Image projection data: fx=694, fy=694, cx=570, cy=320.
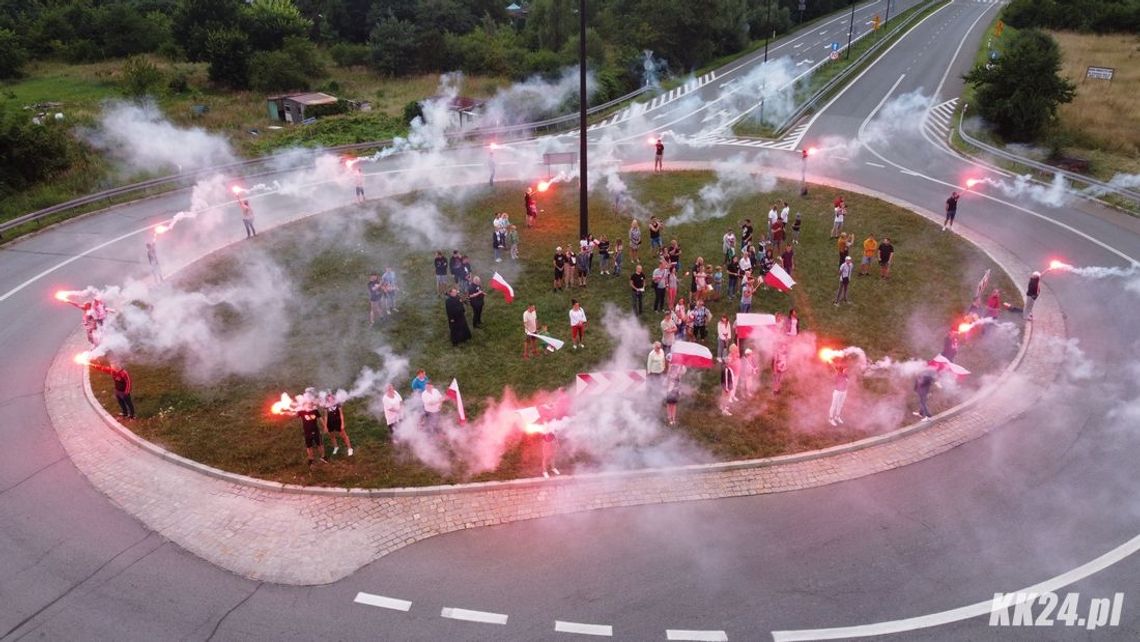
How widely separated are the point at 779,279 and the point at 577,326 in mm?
5656

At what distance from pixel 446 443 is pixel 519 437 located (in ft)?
4.50

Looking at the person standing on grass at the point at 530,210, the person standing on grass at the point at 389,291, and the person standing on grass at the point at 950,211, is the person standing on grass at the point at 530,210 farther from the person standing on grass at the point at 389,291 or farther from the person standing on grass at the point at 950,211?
the person standing on grass at the point at 950,211

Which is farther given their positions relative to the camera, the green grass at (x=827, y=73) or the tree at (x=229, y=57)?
the tree at (x=229, y=57)

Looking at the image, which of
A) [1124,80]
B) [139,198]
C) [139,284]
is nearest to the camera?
[139,284]

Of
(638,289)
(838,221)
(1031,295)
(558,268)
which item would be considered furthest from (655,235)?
(1031,295)

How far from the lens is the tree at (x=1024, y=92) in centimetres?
3227

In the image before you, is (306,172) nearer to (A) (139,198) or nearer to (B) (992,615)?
(A) (139,198)

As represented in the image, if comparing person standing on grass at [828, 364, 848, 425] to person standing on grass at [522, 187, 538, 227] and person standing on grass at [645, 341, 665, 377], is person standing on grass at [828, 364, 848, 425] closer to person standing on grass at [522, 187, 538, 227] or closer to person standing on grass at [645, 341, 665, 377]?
person standing on grass at [645, 341, 665, 377]

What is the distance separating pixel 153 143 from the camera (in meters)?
32.5

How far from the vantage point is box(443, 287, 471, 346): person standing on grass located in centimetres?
1584

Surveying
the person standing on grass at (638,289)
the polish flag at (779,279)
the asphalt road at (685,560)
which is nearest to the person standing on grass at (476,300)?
the person standing on grass at (638,289)

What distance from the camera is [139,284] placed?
19.6m

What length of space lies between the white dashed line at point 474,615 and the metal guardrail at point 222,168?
912 inches

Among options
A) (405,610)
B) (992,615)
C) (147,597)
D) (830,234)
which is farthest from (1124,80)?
A: (147,597)
